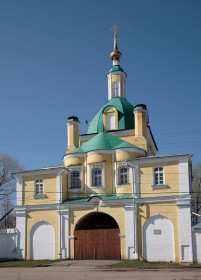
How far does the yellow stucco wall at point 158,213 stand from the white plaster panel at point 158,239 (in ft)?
0.66

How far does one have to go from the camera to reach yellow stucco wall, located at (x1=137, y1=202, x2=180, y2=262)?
2475 cm

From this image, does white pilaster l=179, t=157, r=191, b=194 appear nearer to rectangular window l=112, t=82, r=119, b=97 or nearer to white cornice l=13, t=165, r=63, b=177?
white cornice l=13, t=165, r=63, b=177

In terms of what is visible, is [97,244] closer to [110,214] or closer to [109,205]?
[110,214]

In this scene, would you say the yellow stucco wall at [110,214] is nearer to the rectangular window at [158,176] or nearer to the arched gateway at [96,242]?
the arched gateway at [96,242]

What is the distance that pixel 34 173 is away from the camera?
29453 mm

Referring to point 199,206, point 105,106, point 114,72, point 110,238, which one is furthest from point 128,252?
point 199,206

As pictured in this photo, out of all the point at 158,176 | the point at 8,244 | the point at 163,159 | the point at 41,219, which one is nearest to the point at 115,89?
the point at 163,159

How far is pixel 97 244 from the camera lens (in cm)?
2689

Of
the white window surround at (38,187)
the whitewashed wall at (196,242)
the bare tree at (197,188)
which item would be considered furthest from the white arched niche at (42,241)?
the bare tree at (197,188)

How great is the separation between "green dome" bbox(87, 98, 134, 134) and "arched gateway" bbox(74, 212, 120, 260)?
8.79 metres

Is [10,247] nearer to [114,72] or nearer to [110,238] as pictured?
[110,238]

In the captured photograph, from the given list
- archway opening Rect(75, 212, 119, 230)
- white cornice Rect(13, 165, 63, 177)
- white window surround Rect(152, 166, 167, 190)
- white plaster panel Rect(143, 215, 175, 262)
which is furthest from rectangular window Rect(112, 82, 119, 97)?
white plaster panel Rect(143, 215, 175, 262)

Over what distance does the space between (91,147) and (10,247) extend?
942 cm

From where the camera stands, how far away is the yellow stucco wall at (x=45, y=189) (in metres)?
28.7
